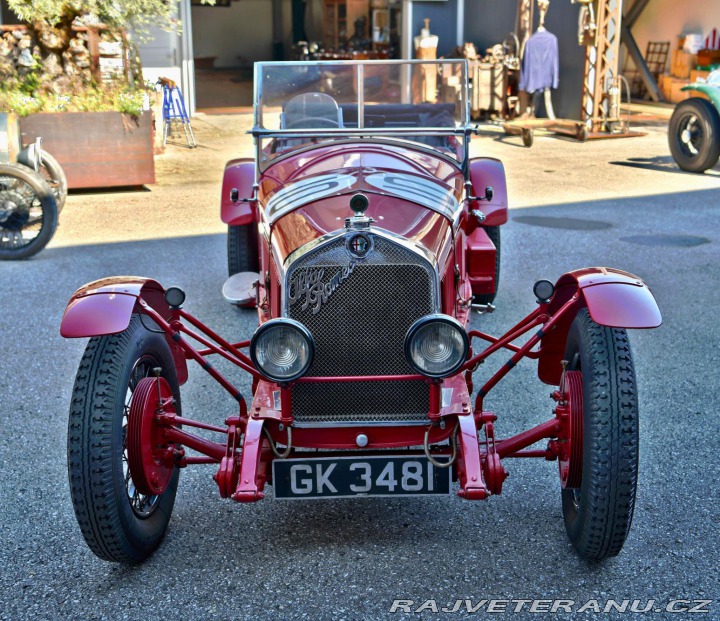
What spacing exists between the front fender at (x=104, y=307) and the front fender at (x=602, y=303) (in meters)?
1.47

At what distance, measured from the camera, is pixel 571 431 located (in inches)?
119

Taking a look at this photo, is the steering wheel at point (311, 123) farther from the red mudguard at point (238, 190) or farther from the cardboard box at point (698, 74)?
the cardboard box at point (698, 74)

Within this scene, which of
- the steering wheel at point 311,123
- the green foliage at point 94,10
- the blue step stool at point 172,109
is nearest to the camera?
the steering wheel at point 311,123

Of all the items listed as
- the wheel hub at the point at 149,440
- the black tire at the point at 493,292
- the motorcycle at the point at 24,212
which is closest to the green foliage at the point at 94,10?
the motorcycle at the point at 24,212

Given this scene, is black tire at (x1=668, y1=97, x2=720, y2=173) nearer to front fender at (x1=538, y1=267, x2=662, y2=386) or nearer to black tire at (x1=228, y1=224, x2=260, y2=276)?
black tire at (x1=228, y1=224, x2=260, y2=276)

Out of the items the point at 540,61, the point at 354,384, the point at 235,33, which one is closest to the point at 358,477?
the point at 354,384

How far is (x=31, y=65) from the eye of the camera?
35.2 ft

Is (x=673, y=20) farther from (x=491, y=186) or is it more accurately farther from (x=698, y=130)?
(x=491, y=186)

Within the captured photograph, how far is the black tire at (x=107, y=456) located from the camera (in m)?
2.89

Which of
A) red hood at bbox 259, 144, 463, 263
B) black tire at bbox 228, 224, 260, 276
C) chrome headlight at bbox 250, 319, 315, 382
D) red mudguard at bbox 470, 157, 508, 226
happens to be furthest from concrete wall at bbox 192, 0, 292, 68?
chrome headlight at bbox 250, 319, 315, 382

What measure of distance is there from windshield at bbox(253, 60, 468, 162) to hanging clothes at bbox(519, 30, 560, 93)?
1019 cm

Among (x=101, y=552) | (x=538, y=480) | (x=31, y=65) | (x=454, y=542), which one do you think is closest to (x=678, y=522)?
(x=538, y=480)

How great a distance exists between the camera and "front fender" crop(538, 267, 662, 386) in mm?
3008

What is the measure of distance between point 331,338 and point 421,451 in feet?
1.61
